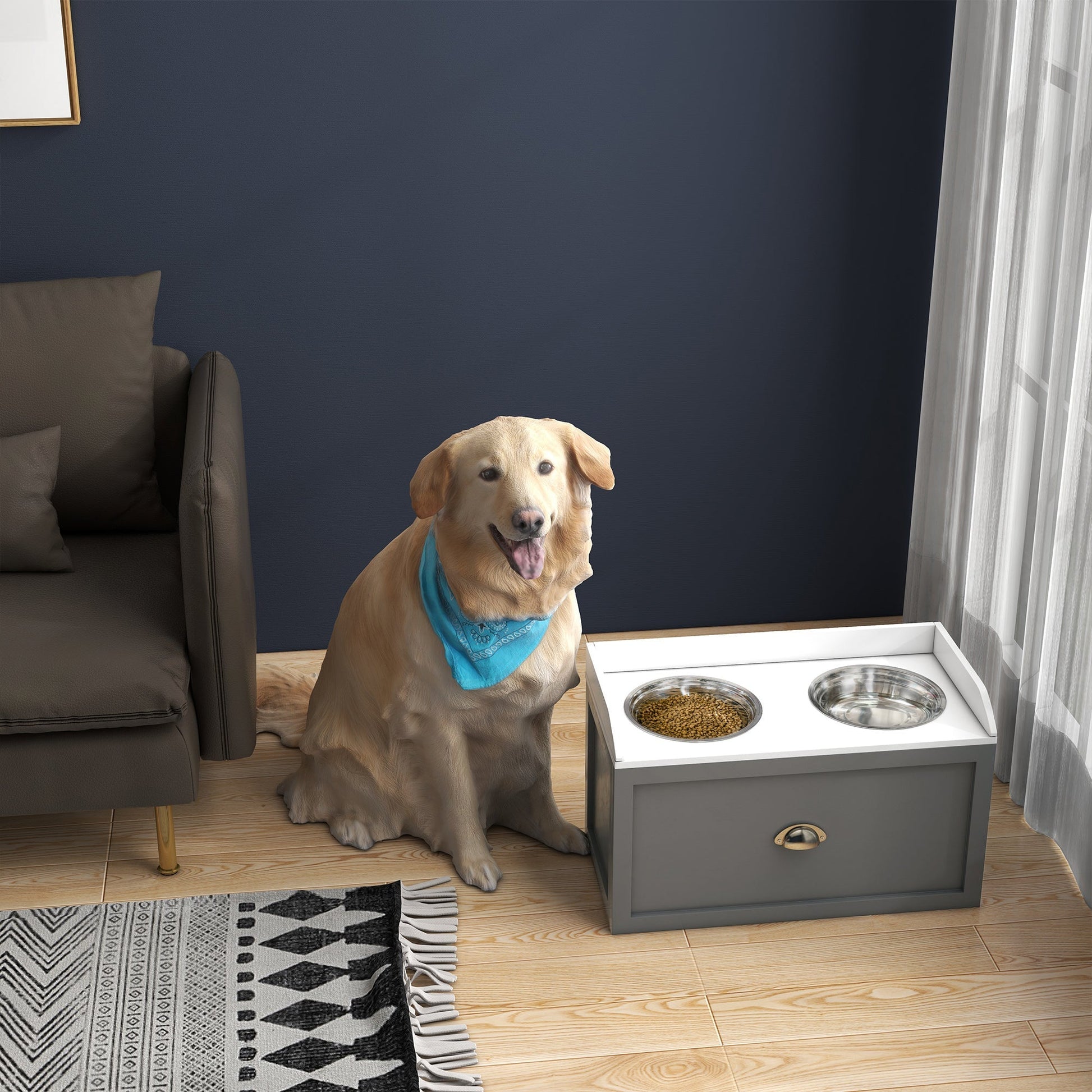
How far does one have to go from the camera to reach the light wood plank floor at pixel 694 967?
1825 mm

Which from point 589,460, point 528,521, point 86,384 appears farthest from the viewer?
point 86,384

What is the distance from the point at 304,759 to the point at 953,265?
161cm

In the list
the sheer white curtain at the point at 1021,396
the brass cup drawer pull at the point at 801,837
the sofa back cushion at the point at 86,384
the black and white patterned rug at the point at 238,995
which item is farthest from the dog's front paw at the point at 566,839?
the sofa back cushion at the point at 86,384

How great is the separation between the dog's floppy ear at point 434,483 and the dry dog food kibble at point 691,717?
0.50 meters

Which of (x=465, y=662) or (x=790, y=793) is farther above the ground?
(x=465, y=662)

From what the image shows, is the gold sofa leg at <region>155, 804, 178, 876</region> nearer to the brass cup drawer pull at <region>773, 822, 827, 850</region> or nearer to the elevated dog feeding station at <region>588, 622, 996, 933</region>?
the elevated dog feeding station at <region>588, 622, 996, 933</region>

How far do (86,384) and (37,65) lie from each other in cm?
65

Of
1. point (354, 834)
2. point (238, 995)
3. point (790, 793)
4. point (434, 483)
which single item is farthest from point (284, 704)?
point (790, 793)

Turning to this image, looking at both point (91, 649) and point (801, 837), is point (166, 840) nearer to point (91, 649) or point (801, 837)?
point (91, 649)

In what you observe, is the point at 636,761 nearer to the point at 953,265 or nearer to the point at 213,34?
the point at 953,265

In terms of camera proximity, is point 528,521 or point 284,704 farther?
point 284,704

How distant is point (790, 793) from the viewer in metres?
2.01

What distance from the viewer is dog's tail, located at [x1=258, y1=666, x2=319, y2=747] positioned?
2618 mm

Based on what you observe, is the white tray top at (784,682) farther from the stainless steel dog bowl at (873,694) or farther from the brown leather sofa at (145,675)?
the brown leather sofa at (145,675)
